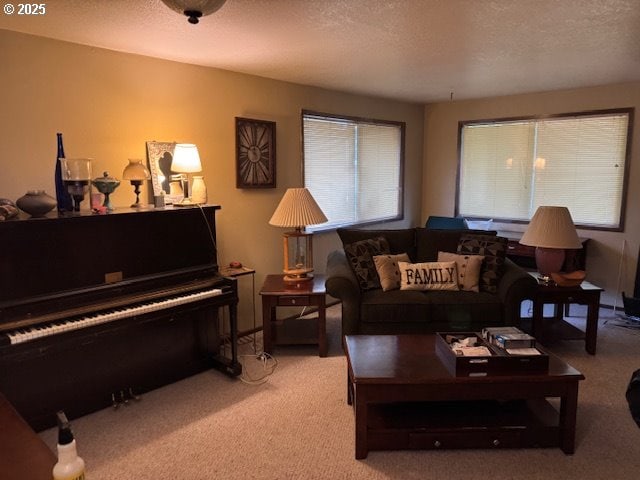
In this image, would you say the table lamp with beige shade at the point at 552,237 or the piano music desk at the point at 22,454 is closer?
the piano music desk at the point at 22,454

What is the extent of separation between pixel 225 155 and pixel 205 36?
3.82 ft

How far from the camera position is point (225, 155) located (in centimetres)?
379

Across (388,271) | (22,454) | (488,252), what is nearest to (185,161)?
(388,271)

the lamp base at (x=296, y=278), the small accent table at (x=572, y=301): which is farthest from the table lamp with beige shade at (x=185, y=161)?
the small accent table at (x=572, y=301)

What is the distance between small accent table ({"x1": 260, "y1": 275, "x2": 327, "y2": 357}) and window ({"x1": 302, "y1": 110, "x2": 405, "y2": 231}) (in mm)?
1340

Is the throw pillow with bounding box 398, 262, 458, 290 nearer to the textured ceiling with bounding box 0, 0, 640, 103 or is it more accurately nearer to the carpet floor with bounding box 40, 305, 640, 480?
the carpet floor with bounding box 40, 305, 640, 480

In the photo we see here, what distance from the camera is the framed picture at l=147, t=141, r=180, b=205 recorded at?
10.8 feet

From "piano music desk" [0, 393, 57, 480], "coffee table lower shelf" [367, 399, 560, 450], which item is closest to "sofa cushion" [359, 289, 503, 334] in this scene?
"coffee table lower shelf" [367, 399, 560, 450]

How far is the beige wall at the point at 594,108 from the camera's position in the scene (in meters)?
4.59

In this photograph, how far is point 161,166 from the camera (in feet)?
11.0

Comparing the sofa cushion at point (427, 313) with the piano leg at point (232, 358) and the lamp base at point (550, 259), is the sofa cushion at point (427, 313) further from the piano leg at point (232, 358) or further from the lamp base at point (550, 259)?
the piano leg at point (232, 358)

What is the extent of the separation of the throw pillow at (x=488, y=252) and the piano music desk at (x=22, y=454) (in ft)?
10.3

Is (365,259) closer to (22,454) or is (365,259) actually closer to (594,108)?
(22,454)

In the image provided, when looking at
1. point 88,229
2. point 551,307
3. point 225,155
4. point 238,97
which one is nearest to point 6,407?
point 88,229
